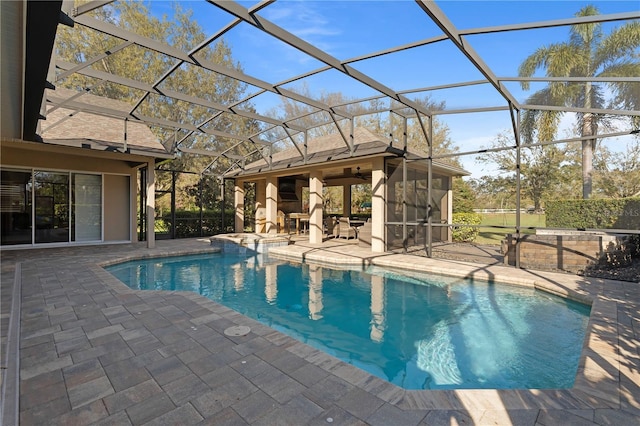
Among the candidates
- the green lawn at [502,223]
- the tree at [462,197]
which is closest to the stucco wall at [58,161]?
the green lawn at [502,223]

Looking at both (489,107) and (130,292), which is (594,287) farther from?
(130,292)

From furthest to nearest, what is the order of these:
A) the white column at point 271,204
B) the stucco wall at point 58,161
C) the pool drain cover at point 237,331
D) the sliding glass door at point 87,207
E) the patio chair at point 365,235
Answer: the white column at point 271,204 → the patio chair at point 365,235 → the sliding glass door at point 87,207 → the stucco wall at point 58,161 → the pool drain cover at point 237,331

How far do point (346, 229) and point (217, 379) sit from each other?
34.9 feet

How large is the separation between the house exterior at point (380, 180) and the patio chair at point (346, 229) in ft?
3.37

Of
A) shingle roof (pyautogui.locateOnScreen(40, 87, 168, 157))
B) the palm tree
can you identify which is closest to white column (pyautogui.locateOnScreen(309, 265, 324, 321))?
shingle roof (pyautogui.locateOnScreen(40, 87, 168, 157))

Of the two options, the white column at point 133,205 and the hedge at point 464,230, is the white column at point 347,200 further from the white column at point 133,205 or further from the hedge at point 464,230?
the white column at point 133,205

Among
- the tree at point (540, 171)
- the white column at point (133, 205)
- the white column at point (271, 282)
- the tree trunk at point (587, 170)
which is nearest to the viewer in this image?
the white column at point (271, 282)

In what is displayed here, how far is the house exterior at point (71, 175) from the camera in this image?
8.62 m

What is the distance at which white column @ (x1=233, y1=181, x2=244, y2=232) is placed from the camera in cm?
1572

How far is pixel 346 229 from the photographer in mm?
12938

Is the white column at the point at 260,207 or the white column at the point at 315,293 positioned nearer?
the white column at the point at 315,293

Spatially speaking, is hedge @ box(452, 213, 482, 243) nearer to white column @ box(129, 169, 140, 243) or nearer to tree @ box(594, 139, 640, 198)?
tree @ box(594, 139, 640, 198)

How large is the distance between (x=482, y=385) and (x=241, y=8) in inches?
222

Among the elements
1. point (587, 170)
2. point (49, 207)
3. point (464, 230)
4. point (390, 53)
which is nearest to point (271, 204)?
point (49, 207)
